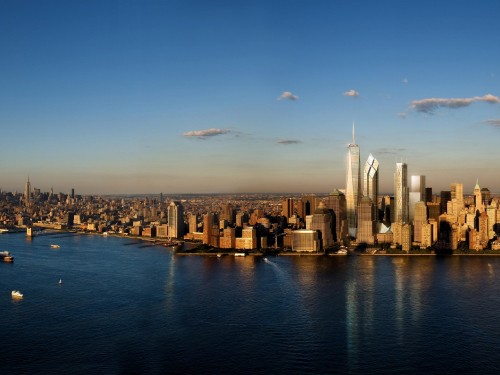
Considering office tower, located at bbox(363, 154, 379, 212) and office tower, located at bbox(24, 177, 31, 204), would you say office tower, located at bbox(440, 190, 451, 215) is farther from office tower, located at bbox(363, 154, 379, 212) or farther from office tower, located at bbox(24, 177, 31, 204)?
office tower, located at bbox(24, 177, 31, 204)

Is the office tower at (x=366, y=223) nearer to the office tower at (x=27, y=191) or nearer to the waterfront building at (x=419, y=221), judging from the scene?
the waterfront building at (x=419, y=221)

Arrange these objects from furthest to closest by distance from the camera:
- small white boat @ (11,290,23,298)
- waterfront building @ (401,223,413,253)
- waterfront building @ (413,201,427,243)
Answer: waterfront building @ (413,201,427,243), waterfront building @ (401,223,413,253), small white boat @ (11,290,23,298)

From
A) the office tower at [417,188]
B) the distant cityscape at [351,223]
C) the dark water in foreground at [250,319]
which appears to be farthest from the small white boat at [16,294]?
the office tower at [417,188]

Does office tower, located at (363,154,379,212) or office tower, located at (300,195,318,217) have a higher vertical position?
office tower, located at (363,154,379,212)

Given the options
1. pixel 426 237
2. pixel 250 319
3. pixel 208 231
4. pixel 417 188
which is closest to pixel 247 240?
pixel 208 231

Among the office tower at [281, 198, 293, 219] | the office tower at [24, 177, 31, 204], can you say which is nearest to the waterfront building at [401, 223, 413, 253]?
the office tower at [281, 198, 293, 219]

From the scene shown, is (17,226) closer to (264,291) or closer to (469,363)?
(264,291)

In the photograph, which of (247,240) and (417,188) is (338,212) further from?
(417,188)
